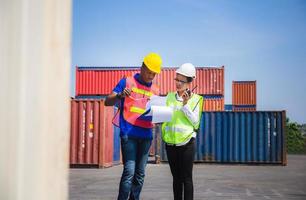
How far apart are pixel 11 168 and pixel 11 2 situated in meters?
0.46

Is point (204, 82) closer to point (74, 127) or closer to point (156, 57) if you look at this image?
point (74, 127)

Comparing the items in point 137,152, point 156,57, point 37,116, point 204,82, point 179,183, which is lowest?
point 179,183

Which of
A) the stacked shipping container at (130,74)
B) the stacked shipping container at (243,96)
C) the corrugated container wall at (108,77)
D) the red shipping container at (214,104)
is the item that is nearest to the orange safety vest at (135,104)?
the red shipping container at (214,104)

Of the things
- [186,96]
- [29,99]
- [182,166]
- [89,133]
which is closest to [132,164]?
[182,166]

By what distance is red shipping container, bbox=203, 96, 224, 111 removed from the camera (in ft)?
98.2

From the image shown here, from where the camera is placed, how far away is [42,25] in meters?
1.34

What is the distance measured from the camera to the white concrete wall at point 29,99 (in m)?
1.29

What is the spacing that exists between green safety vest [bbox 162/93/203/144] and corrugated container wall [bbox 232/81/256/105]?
37.7 m

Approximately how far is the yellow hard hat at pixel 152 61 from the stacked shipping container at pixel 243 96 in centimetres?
3786

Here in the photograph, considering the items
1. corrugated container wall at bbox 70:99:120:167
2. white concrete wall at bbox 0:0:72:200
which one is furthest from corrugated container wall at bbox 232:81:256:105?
white concrete wall at bbox 0:0:72:200

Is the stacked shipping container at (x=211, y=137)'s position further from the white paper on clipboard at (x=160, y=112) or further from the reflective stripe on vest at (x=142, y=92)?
the white paper on clipboard at (x=160, y=112)

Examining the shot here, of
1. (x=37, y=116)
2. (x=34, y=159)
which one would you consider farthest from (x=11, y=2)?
(x=34, y=159)

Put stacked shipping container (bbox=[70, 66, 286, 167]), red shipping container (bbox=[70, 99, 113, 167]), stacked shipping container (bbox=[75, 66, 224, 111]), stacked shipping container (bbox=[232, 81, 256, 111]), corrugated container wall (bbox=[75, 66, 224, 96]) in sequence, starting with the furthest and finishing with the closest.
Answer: stacked shipping container (bbox=[232, 81, 256, 111]) → corrugated container wall (bbox=[75, 66, 224, 96]) → stacked shipping container (bbox=[75, 66, 224, 111]) → stacked shipping container (bbox=[70, 66, 286, 167]) → red shipping container (bbox=[70, 99, 113, 167])

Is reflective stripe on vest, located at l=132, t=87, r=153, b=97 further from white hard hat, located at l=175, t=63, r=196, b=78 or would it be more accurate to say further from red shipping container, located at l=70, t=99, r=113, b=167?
red shipping container, located at l=70, t=99, r=113, b=167
